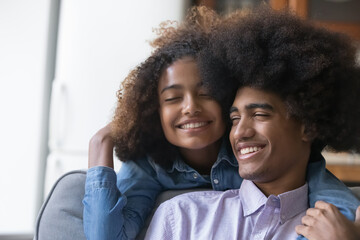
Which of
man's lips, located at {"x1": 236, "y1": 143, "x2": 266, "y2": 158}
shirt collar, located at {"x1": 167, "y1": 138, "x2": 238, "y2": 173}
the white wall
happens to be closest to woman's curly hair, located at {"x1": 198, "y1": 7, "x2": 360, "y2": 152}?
man's lips, located at {"x1": 236, "y1": 143, "x2": 266, "y2": 158}

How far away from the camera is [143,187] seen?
150 centimetres

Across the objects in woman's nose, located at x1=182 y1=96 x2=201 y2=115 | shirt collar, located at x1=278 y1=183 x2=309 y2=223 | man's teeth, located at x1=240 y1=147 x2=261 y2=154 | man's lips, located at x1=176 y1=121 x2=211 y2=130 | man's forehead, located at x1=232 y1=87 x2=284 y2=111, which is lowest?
shirt collar, located at x1=278 y1=183 x2=309 y2=223

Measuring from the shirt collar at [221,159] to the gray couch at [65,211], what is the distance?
72 millimetres

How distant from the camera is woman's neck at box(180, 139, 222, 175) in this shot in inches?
62.0

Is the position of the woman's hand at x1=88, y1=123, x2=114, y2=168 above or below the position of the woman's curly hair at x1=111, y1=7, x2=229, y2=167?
below

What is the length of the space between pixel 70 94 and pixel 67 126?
0.16m

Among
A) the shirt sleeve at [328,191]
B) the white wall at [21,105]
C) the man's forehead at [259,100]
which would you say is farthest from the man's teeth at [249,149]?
the white wall at [21,105]

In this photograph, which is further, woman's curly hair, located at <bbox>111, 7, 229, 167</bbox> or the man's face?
woman's curly hair, located at <bbox>111, 7, 229, 167</bbox>

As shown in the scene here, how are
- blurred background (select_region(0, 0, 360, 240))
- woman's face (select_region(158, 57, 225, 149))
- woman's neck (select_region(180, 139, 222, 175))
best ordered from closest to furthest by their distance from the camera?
woman's face (select_region(158, 57, 225, 149)) → woman's neck (select_region(180, 139, 222, 175)) → blurred background (select_region(0, 0, 360, 240))

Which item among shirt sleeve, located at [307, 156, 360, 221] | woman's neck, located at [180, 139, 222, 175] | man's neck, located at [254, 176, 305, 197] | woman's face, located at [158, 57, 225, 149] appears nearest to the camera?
shirt sleeve, located at [307, 156, 360, 221]

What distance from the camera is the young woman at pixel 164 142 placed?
1381 mm

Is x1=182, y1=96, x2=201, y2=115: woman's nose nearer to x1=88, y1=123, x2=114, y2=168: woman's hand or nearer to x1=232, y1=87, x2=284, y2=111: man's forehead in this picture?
x1=232, y1=87, x2=284, y2=111: man's forehead

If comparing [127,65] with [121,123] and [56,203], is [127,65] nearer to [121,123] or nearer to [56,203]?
[121,123]

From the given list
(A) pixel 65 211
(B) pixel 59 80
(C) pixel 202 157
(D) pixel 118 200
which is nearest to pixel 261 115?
(C) pixel 202 157
